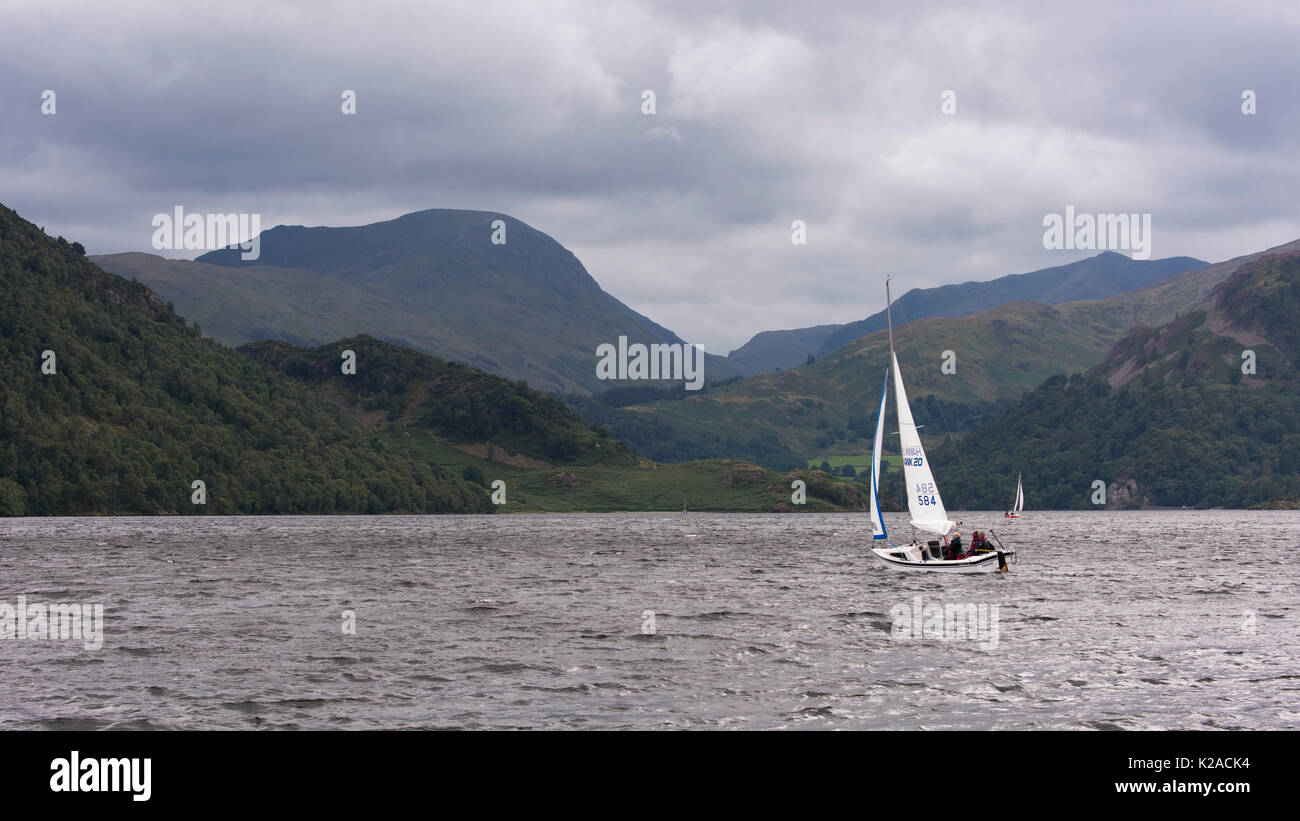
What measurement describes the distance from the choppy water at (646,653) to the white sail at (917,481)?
5702 mm

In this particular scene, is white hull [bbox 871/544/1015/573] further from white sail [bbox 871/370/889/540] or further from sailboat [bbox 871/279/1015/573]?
white sail [bbox 871/370/889/540]

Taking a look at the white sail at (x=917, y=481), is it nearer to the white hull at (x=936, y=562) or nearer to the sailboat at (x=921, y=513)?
the sailboat at (x=921, y=513)

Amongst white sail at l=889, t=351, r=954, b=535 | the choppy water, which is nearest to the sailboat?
white sail at l=889, t=351, r=954, b=535

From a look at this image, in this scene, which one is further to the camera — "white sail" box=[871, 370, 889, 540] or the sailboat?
the sailboat

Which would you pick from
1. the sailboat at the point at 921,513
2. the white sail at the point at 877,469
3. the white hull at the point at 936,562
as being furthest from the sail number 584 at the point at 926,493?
the white hull at the point at 936,562

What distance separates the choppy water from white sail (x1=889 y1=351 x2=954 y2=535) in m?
5.70

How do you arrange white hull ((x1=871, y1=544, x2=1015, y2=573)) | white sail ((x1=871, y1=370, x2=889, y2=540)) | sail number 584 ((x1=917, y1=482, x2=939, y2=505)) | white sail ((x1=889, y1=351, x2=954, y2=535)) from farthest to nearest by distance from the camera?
sail number 584 ((x1=917, y1=482, x2=939, y2=505))
white hull ((x1=871, y1=544, x2=1015, y2=573))
white sail ((x1=889, y1=351, x2=954, y2=535))
white sail ((x1=871, y1=370, x2=889, y2=540))

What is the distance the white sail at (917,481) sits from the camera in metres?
102

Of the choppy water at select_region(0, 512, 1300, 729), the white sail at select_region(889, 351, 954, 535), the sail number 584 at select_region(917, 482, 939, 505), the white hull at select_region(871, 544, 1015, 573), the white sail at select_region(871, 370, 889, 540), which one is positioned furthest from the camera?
the sail number 584 at select_region(917, 482, 939, 505)

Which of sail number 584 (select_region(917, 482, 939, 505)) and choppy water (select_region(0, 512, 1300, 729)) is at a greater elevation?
sail number 584 (select_region(917, 482, 939, 505))

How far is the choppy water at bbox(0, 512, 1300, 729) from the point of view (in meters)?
40.3
